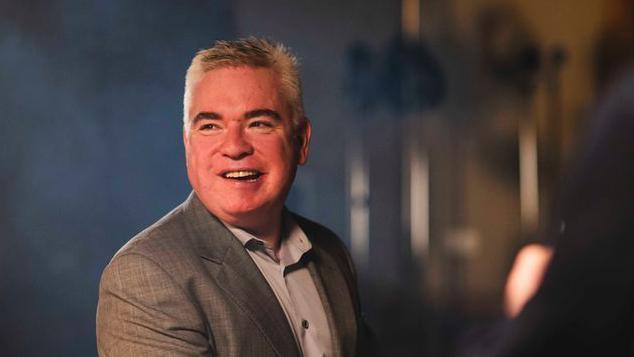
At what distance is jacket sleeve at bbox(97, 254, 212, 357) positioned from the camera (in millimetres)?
1369

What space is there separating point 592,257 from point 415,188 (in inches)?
105

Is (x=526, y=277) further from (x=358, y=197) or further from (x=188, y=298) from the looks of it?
(x=358, y=197)

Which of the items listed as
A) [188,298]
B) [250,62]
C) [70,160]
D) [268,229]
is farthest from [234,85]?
[70,160]

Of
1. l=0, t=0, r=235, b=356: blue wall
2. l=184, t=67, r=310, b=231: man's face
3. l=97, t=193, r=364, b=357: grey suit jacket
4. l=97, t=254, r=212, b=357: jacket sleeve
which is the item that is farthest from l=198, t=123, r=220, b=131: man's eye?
l=0, t=0, r=235, b=356: blue wall

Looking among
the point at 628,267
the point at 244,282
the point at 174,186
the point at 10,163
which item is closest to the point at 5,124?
the point at 10,163

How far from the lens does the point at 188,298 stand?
4.61ft

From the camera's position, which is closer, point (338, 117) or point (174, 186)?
point (174, 186)

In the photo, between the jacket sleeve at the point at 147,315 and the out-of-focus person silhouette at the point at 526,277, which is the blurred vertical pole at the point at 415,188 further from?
the out-of-focus person silhouette at the point at 526,277

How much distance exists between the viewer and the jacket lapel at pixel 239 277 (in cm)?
149

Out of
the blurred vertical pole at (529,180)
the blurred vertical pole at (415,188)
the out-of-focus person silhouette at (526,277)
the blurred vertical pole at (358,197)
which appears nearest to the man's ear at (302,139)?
the out-of-focus person silhouette at (526,277)

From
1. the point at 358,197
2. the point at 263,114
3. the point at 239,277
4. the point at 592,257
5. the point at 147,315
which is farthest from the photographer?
the point at 358,197

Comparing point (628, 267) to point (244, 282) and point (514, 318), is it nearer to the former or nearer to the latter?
point (514, 318)

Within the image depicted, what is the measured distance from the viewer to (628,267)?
624mm

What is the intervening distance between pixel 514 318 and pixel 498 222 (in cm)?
272
